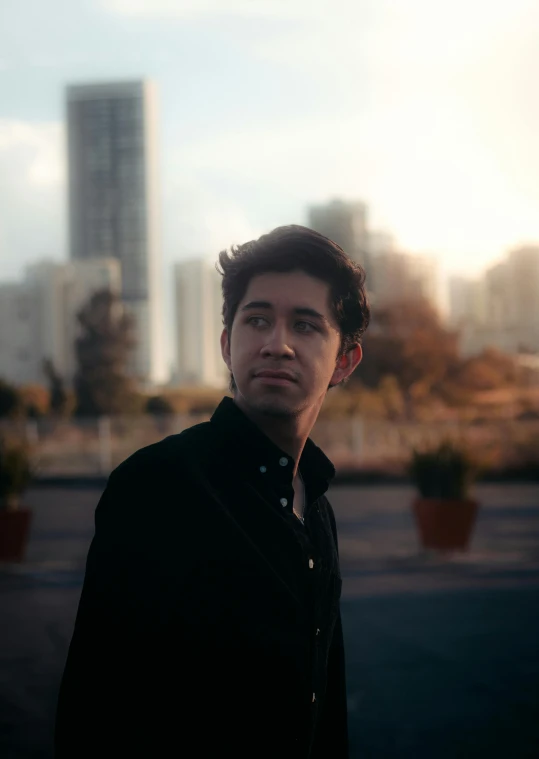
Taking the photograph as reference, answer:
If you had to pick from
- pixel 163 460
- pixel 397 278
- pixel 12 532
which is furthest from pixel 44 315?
pixel 163 460

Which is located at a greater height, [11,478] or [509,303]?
[509,303]

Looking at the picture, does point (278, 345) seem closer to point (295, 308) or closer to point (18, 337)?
point (295, 308)

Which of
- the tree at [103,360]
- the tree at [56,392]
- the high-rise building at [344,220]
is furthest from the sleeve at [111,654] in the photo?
the high-rise building at [344,220]

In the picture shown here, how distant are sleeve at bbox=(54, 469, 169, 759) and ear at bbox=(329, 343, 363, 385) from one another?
0.55 meters

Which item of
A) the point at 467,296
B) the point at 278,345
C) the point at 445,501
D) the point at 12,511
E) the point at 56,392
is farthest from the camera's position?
the point at 467,296

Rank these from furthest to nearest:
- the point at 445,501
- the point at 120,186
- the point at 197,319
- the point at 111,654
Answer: the point at 120,186 < the point at 197,319 < the point at 445,501 < the point at 111,654

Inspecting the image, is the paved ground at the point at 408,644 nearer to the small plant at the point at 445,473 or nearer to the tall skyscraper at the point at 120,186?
the small plant at the point at 445,473

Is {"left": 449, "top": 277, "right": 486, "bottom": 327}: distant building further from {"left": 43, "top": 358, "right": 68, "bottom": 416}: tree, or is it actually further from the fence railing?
the fence railing

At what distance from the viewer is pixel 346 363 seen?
1.68 metres

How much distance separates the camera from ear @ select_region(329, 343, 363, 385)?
1651 millimetres

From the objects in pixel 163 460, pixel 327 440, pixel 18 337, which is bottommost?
pixel 327 440

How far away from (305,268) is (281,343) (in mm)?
154

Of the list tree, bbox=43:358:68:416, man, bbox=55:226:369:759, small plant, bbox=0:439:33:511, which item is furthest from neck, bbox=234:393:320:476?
tree, bbox=43:358:68:416

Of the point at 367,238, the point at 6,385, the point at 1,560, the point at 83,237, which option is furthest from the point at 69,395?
the point at 83,237
